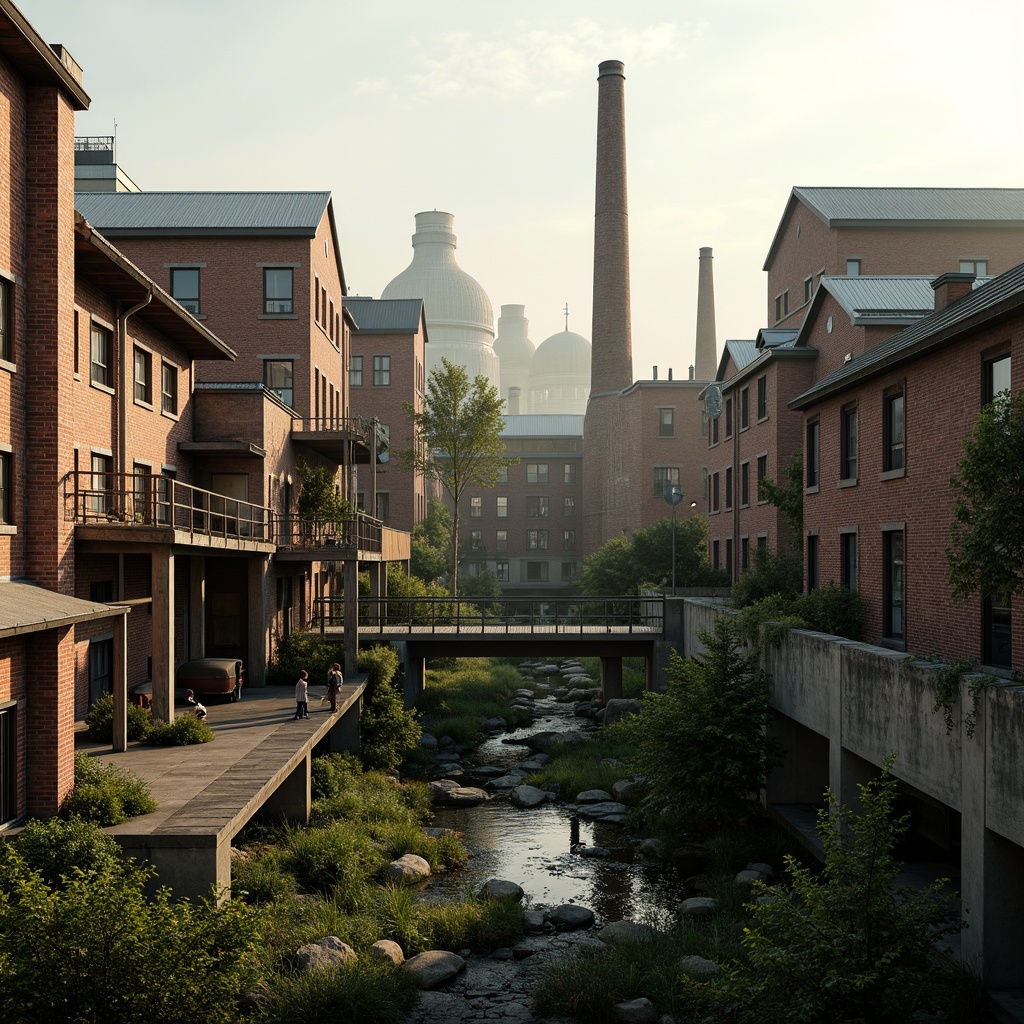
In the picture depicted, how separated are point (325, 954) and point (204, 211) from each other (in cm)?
2913

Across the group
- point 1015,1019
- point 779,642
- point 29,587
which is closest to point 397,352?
point 779,642

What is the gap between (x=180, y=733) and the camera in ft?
66.6

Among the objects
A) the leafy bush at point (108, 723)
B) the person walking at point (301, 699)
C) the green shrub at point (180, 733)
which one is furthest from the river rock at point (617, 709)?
the leafy bush at point (108, 723)

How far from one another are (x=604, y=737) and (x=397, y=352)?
30759 millimetres

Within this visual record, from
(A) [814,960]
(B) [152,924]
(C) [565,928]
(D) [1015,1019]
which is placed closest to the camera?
(B) [152,924]

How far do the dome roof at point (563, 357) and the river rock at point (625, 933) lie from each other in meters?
143

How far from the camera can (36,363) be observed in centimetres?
1563

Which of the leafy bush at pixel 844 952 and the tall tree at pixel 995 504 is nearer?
the leafy bush at pixel 844 952

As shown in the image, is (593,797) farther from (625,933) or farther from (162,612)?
(162,612)

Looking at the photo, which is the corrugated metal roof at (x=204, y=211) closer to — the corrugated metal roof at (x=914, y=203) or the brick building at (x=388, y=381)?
the brick building at (x=388, y=381)

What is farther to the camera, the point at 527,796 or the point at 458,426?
the point at 458,426

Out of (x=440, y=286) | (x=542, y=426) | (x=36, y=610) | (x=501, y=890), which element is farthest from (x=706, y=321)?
(x=36, y=610)

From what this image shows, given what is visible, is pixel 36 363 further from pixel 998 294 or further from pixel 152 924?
pixel 998 294

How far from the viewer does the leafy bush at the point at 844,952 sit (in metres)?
10.3
